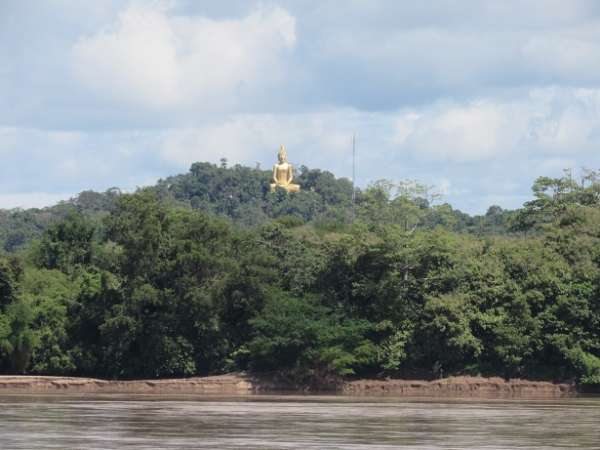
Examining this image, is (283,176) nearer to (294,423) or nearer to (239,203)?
(239,203)

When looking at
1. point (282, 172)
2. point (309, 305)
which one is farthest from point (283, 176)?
point (309, 305)

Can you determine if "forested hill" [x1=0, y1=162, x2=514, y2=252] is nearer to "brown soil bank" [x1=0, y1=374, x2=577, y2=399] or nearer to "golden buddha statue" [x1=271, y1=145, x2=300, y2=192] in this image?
"golden buddha statue" [x1=271, y1=145, x2=300, y2=192]

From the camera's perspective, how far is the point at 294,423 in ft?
155

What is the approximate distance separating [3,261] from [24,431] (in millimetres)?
34079

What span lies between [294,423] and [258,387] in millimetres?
27248

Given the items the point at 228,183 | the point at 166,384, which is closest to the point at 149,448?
the point at 166,384

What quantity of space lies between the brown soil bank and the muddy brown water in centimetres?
847

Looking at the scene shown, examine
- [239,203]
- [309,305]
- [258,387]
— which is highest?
[239,203]

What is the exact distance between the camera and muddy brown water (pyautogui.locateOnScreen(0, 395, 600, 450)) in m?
40.1

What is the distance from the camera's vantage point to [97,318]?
2992 inches

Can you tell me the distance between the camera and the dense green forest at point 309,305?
73.9 metres

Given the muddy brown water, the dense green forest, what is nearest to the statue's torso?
the dense green forest

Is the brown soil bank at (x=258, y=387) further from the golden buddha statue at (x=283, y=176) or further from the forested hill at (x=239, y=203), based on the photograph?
the golden buddha statue at (x=283, y=176)

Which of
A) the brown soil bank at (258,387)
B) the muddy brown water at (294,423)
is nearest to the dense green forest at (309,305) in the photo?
the brown soil bank at (258,387)
